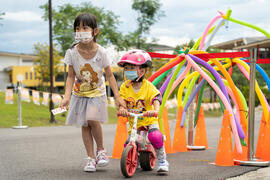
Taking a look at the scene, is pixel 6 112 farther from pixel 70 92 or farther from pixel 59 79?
pixel 59 79

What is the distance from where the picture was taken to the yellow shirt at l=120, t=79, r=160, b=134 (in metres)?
5.24

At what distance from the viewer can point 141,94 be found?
5.25m

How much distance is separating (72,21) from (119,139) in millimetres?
23118

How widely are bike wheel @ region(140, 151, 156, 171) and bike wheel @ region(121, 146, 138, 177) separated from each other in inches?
12.3

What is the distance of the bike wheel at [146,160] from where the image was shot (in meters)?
5.32

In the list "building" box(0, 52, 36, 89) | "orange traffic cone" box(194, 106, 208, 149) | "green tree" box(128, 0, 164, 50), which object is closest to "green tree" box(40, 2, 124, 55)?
"green tree" box(128, 0, 164, 50)

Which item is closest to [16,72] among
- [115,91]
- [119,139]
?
[119,139]

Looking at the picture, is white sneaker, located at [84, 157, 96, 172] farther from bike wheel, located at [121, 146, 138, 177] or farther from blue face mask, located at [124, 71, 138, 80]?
blue face mask, located at [124, 71, 138, 80]

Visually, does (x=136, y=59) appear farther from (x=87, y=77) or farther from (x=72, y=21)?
(x=72, y=21)

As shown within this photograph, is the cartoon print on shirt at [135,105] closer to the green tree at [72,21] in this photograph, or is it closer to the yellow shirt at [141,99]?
the yellow shirt at [141,99]

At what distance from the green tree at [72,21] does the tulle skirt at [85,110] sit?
73.1ft

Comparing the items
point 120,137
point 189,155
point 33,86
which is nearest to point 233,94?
point 189,155

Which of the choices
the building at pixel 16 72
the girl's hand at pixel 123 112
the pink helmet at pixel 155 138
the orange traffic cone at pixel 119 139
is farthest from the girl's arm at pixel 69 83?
the building at pixel 16 72

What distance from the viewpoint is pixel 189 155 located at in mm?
7246
